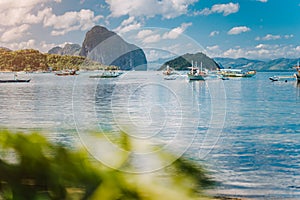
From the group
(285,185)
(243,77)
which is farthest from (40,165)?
(243,77)

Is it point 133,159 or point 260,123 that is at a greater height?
point 133,159

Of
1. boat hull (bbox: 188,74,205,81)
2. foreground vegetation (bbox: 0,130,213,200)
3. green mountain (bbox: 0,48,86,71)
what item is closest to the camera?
foreground vegetation (bbox: 0,130,213,200)

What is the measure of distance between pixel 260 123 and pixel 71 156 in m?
16.9

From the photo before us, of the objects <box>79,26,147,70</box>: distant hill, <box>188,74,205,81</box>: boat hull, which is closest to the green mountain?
<box>188,74,205,81</box>: boat hull

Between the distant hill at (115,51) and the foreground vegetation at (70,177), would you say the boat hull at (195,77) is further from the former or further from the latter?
the foreground vegetation at (70,177)

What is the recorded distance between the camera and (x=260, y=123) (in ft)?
55.0

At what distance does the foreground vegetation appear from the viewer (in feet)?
1.32

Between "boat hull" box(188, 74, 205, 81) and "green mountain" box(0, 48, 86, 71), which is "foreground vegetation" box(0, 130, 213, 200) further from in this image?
"green mountain" box(0, 48, 86, 71)

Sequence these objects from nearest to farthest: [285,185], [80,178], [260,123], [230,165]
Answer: [80,178]
[285,185]
[230,165]
[260,123]

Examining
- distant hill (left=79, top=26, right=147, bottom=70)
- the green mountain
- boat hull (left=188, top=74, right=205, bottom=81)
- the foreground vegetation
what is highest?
the green mountain

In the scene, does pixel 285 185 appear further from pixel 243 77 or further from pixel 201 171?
pixel 243 77

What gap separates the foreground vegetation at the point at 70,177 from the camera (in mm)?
402

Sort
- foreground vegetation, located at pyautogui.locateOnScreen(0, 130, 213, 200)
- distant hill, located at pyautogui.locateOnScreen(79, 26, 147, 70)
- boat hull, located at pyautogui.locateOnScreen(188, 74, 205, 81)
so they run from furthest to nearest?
1. boat hull, located at pyautogui.locateOnScreen(188, 74, 205, 81)
2. distant hill, located at pyautogui.locateOnScreen(79, 26, 147, 70)
3. foreground vegetation, located at pyautogui.locateOnScreen(0, 130, 213, 200)

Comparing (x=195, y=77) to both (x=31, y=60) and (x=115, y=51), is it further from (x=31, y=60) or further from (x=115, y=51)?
(x=115, y=51)
